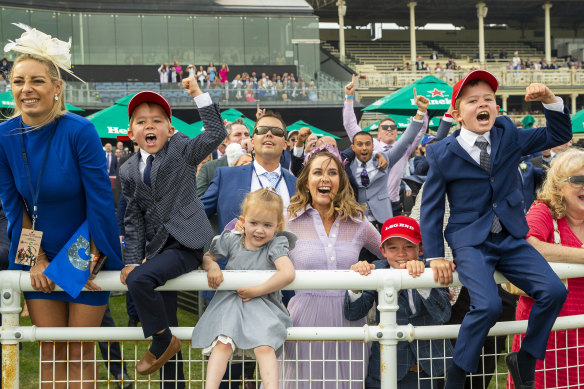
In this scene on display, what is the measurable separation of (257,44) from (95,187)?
1529 inches

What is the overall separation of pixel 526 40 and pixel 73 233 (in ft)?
214

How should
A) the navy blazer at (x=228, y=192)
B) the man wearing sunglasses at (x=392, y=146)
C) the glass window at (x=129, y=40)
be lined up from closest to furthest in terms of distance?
the navy blazer at (x=228, y=192) < the man wearing sunglasses at (x=392, y=146) < the glass window at (x=129, y=40)

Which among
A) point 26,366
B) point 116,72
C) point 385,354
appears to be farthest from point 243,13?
point 385,354

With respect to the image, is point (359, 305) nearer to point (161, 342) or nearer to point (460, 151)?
point (460, 151)

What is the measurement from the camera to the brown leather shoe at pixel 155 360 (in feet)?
11.2

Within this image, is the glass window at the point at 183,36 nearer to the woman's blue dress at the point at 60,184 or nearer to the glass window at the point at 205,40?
the glass window at the point at 205,40

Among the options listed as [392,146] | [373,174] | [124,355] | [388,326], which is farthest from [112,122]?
[388,326]

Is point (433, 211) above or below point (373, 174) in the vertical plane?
below

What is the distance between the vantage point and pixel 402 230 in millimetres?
3996

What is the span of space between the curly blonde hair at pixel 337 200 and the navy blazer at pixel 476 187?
0.77 metres

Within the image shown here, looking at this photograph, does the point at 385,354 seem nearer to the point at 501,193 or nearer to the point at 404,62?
the point at 501,193

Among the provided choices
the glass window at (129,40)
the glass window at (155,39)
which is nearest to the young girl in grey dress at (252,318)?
the glass window at (129,40)

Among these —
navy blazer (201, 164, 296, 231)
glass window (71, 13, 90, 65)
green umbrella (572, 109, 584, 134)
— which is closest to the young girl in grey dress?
navy blazer (201, 164, 296, 231)

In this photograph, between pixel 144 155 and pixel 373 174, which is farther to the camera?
pixel 373 174
